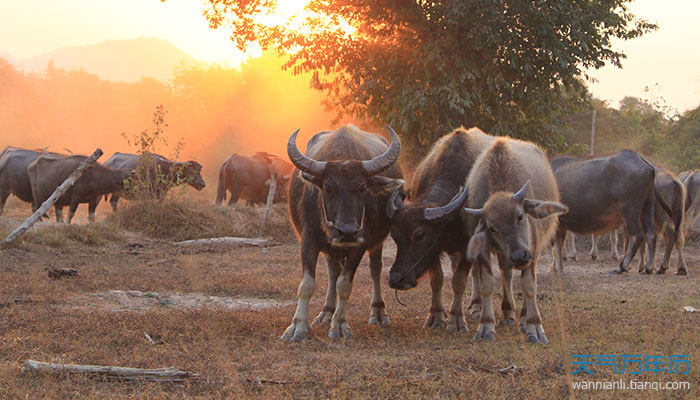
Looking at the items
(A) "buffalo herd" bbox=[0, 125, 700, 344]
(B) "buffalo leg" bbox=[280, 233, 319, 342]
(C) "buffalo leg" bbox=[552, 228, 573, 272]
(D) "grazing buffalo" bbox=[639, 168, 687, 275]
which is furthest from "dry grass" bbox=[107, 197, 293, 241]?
(B) "buffalo leg" bbox=[280, 233, 319, 342]

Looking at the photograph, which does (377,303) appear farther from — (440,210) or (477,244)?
(477,244)

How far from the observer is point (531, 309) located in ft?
20.4

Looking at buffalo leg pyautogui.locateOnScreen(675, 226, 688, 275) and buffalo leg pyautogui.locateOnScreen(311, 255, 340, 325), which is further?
buffalo leg pyautogui.locateOnScreen(675, 226, 688, 275)

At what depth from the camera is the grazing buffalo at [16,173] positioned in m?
19.4

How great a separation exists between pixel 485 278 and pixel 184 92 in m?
57.6

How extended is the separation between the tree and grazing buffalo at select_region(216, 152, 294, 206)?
694 centimetres

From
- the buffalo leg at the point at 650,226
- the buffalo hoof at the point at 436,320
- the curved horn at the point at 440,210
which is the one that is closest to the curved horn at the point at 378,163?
the curved horn at the point at 440,210

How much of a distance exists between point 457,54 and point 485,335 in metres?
10.7

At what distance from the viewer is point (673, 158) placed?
95.7 feet

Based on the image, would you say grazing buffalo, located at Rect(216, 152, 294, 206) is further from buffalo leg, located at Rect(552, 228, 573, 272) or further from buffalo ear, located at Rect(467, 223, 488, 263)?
buffalo ear, located at Rect(467, 223, 488, 263)

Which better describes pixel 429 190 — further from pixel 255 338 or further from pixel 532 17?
pixel 532 17

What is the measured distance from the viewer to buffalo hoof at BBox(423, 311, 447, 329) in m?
7.18

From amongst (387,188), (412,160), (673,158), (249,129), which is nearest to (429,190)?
(387,188)

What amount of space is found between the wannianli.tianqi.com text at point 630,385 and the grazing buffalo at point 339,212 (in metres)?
2.28
